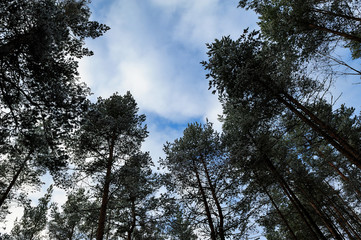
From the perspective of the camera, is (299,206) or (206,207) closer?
(299,206)

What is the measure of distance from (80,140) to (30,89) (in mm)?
4138

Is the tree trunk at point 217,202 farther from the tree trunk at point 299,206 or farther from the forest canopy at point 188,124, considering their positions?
the tree trunk at point 299,206

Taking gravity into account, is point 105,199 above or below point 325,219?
above

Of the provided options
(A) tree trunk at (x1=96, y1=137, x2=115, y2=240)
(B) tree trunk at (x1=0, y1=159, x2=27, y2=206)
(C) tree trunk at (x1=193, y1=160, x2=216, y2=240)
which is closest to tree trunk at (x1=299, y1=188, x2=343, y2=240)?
(C) tree trunk at (x1=193, y1=160, x2=216, y2=240)

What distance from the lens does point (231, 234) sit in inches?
378

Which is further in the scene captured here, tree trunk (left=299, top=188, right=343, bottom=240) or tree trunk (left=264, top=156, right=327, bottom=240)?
tree trunk (left=299, top=188, right=343, bottom=240)

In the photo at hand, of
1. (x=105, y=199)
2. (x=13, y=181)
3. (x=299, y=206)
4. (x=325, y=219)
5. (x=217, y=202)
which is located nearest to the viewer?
(x=105, y=199)

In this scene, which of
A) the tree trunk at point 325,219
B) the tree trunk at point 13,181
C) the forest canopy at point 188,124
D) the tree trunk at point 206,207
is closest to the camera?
the forest canopy at point 188,124

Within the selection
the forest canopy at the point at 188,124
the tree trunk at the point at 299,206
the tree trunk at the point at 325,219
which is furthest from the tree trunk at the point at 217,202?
the tree trunk at the point at 325,219

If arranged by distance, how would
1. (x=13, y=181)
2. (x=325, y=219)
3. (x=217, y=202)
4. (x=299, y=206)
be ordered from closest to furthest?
(x=299, y=206), (x=217, y=202), (x=325, y=219), (x=13, y=181)

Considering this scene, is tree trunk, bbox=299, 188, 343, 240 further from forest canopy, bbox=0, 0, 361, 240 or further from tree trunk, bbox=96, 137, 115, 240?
tree trunk, bbox=96, 137, 115, 240

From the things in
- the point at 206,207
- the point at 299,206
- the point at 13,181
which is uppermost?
the point at 13,181

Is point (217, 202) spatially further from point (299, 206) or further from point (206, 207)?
point (299, 206)

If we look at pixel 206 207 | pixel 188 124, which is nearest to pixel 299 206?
pixel 206 207
